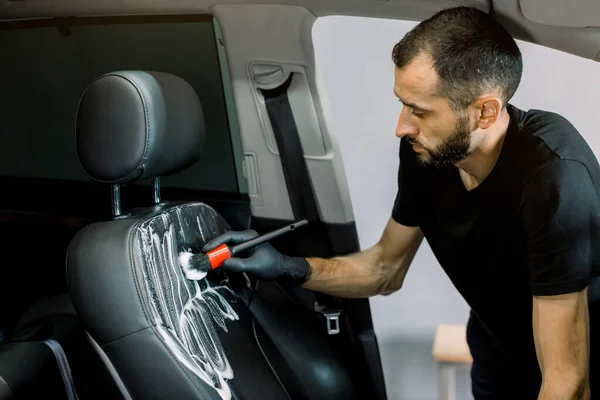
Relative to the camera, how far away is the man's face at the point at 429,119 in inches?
44.7

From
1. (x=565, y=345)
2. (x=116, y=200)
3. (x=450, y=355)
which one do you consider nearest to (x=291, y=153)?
(x=116, y=200)

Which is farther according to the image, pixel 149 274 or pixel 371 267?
pixel 371 267

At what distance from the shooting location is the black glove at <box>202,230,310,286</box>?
1.32 metres

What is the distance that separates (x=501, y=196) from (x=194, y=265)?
584mm

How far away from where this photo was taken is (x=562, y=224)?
3.50 feet

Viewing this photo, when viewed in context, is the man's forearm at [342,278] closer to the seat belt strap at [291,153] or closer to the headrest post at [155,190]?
the seat belt strap at [291,153]

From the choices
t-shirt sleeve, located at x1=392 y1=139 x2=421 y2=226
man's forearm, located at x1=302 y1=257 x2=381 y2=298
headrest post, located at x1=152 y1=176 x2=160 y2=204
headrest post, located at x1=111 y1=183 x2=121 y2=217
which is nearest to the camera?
headrest post, located at x1=111 y1=183 x2=121 y2=217

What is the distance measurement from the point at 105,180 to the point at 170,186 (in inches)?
27.7

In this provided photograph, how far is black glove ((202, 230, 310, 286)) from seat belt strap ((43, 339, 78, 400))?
45 centimetres

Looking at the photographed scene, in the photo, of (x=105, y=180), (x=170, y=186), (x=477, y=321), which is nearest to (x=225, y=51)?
(x=170, y=186)

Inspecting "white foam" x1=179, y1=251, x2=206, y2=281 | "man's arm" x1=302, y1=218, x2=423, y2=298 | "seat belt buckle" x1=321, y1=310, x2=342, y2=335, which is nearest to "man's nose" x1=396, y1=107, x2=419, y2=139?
"man's arm" x1=302, y1=218, x2=423, y2=298

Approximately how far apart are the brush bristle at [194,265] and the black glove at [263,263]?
0.14 ft

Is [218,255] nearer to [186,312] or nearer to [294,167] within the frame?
[186,312]

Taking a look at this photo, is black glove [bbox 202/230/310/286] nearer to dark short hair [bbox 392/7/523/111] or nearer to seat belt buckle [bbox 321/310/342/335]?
seat belt buckle [bbox 321/310/342/335]
